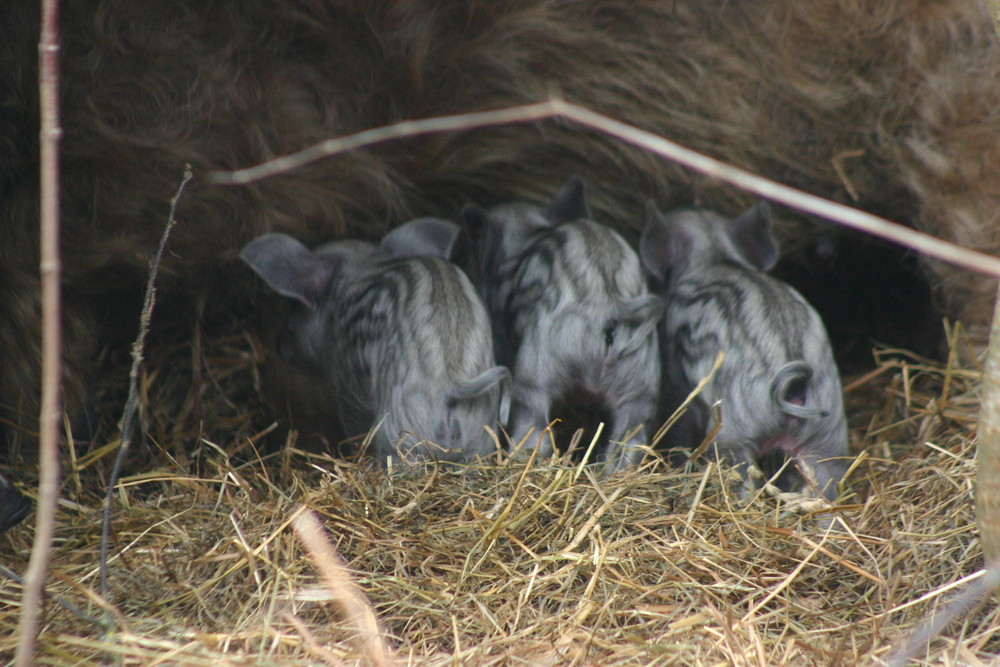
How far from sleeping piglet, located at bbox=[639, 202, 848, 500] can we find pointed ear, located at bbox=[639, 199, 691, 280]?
10cm

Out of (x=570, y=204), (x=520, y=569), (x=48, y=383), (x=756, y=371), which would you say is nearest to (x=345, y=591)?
(x=520, y=569)

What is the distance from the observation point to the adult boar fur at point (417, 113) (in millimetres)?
1637

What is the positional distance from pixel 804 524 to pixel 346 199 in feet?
3.74

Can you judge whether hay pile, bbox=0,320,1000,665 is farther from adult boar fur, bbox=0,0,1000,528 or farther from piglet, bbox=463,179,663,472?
adult boar fur, bbox=0,0,1000,528

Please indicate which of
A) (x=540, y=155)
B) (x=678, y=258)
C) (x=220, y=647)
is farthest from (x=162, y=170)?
(x=678, y=258)

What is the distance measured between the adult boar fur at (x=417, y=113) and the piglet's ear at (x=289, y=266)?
6 cm

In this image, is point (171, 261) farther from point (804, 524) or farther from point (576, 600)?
point (804, 524)

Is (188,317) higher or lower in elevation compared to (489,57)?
lower

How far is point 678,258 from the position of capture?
1.98 metres

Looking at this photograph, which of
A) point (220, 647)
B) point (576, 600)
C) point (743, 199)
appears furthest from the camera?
point (743, 199)

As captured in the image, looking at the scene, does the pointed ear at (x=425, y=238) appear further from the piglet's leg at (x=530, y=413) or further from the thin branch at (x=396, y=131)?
the piglet's leg at (x=530, y=413)

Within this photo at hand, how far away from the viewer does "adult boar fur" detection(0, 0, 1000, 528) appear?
1637 millimetres

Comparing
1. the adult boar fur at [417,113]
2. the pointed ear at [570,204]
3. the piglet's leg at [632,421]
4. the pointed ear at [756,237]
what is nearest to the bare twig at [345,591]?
the piglet's leg at [632,421]

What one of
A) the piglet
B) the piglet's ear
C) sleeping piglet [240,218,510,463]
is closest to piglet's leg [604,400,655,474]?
the piglet
